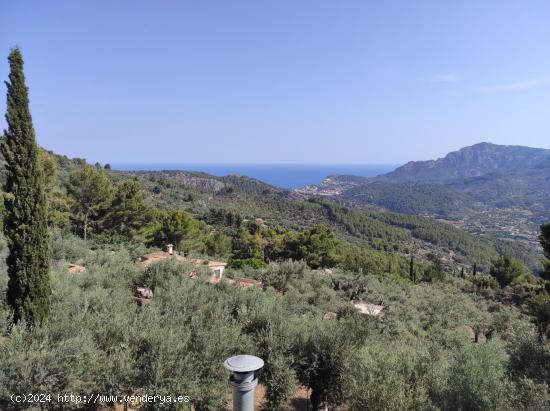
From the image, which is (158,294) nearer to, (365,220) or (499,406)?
(499,406)

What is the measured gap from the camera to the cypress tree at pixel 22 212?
870cm

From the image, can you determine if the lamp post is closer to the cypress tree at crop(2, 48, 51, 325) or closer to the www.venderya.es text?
the www.venderya.es text

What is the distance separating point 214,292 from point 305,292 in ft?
22.1

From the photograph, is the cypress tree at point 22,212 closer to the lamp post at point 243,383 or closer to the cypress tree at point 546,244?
the lamp post at point 243,383

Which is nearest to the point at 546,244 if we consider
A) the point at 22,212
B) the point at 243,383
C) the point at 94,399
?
the point at 243,383

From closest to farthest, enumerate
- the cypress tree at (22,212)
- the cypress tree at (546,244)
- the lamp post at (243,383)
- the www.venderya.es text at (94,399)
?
the lamp post at (243,383) < the www.venderya.es text at (94,399) < the cypress tree at (22,212) < the cypress tree at (546,244)

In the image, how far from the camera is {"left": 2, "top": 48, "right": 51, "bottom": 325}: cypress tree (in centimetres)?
870

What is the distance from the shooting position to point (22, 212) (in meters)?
8.88

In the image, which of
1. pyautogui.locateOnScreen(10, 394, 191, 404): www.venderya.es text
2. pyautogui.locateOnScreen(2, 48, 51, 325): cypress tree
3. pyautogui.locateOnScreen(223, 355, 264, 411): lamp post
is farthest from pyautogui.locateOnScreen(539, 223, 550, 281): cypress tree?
pyautogui.locateOnScreen(2, 48, 51, 325): cypress tree

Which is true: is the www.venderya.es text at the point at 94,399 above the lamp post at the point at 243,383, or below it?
below

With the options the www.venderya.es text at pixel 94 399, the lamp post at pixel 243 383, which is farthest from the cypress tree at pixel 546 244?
the lamp post at pixel 243 383

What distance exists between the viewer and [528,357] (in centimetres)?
764

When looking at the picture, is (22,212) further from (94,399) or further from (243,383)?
(243,383)

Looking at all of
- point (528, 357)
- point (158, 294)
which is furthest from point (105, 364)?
point (528, 357)
